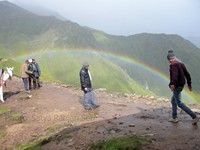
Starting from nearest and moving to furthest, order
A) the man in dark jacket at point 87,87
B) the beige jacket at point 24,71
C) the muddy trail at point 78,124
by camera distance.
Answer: the muddy trail at point 78,124 → the man in dark jacket at point 87,87 → the beige jacket at point 24,71

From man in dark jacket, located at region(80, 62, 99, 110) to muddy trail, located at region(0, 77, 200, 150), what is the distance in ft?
1.67

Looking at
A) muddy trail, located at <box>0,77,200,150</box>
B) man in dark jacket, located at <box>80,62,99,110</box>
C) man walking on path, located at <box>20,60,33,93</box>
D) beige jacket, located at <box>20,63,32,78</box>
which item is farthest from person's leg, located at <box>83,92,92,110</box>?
beige jacket, located at <box>20,63,32,78</box>

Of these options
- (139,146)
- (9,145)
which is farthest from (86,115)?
(139,146)

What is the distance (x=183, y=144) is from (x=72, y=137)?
14.8 ft

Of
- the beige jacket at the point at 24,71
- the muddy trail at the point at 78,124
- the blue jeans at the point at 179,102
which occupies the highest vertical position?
the beige jacket at the point at 24,71

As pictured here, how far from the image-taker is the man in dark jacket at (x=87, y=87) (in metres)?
19.0

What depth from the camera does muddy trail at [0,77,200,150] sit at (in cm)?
1095

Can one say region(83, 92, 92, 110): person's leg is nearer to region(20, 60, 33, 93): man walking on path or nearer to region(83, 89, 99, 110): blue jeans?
region(83, 89, 99, 110): blue jeans

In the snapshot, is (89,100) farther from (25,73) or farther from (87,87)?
(25,73)

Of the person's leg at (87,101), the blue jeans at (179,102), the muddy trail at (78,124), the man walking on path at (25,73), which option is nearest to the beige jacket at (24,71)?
the man walking on path at (25,73)

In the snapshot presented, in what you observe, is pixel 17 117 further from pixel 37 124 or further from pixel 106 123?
pixel 106 123

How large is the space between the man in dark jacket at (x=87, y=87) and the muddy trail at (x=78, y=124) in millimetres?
509

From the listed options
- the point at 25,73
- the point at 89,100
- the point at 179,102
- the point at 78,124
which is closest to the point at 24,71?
the point at 25,73

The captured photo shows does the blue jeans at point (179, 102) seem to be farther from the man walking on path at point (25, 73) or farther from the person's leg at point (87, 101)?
the man walking on path at point (25, 73)
